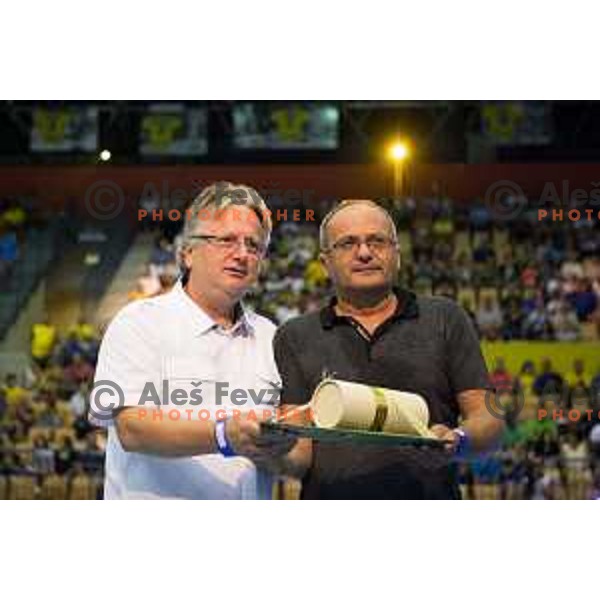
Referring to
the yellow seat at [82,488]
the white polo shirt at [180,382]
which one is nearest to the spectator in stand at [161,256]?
the yellow seat at [82,488]

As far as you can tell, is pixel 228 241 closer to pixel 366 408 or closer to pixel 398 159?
pixel 366 408

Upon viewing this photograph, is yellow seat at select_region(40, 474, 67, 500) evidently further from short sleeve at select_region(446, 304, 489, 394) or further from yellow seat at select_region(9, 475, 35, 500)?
short sleeve at select_region(446, 304, 489, 394)

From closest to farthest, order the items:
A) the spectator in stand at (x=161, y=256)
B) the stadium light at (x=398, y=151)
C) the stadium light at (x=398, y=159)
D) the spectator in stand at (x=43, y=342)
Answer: the stadium light at (x=398, y=159), the spectator in stand at (x=161, y=256), the stadium light at (x=398, y=151), the spectator in stand at (x=43, y=342)

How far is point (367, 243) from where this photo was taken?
2.94 metres

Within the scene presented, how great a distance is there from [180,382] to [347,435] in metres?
0.39

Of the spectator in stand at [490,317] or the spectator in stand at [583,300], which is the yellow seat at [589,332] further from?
the spectator in stand at [490,317]

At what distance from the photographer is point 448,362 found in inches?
113

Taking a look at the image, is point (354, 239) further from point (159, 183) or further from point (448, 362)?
point (159, 183)

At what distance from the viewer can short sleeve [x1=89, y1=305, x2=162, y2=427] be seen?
9.05ft

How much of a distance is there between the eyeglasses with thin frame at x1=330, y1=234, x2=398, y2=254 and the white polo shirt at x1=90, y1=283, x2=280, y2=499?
278 mm

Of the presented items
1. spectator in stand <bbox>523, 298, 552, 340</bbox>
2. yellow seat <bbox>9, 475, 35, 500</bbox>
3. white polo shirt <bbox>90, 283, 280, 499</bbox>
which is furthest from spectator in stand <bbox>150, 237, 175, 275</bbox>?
white polo shirt <bbox>90, 283, 280, 499</bbox>

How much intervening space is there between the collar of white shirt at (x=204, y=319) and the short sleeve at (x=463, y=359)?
17.7 inches

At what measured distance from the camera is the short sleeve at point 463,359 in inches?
112
